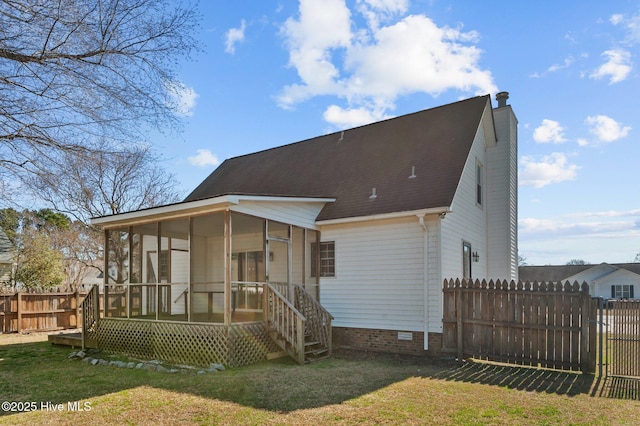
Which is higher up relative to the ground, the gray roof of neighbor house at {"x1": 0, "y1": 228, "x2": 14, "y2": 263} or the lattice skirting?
the gray roof of neighbor house at {"x1": 0, "y1": 228, "x2": 14, "y2": 263}

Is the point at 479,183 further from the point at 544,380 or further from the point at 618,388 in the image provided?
the point at 618,388

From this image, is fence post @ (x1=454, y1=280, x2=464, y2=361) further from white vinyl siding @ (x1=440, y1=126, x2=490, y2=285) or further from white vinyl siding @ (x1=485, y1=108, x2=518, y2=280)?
white vinyl siding @ (x1=485, y1=108, x2=518, y2=280)

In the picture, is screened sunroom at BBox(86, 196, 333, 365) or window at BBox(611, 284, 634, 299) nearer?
screened sunroom at BBox(86, 196, 333, 365)

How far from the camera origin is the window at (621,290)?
1551 inches

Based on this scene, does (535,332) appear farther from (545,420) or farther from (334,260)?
(334,260)

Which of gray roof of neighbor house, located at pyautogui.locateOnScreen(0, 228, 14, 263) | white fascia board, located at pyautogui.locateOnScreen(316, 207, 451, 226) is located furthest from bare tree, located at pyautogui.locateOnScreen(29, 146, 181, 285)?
white fascia board, located at pyautogui.locateOnScreen(316, 207, 451, 226)

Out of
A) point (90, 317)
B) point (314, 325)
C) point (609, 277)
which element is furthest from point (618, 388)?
point (609, 277)

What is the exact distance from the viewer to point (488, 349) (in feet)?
31.3

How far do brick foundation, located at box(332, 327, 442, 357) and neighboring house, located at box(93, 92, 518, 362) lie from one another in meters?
0.03

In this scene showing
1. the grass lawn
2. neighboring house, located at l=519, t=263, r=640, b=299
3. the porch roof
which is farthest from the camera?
neighboring house, located at l=519, t=263, r=640, b=299

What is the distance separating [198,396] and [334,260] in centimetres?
628

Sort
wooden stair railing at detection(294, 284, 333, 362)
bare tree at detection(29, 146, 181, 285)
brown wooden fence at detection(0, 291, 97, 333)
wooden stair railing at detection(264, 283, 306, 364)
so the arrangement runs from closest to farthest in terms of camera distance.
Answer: bare tree at detection(29, 146, 181, 285) → wooden stair railing at detection(264, 283, 306, 364) → wooden stair railing at detection(294, 284, 333, 362) → brown wooden fence at detection(0, 291, 97, 333)

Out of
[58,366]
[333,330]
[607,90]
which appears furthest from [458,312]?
[58,366]

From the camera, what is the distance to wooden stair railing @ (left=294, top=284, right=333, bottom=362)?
10.6 meters
